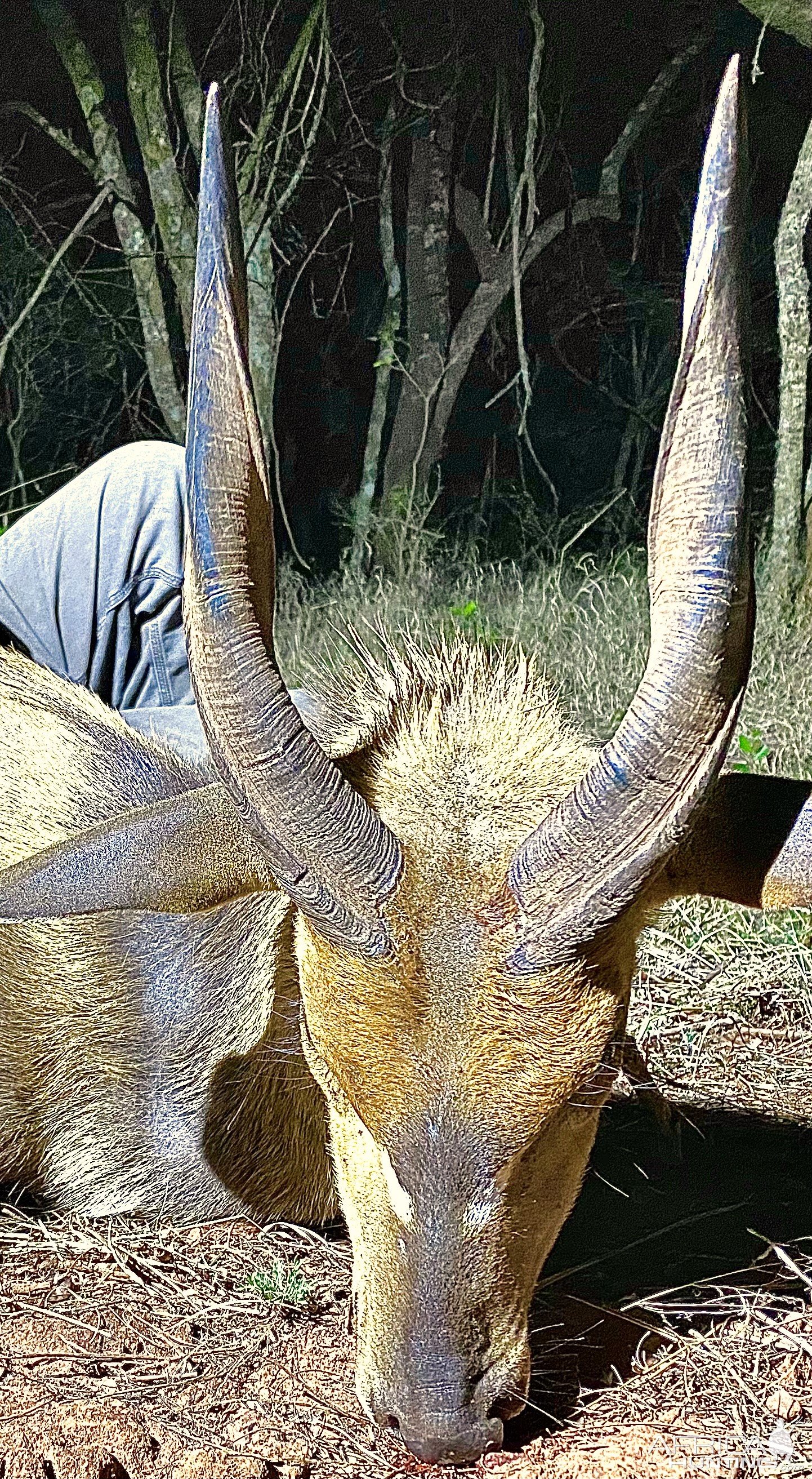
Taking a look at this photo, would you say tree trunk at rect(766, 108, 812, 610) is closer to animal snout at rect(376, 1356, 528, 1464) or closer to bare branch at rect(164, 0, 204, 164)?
bare branch at rect(164, 0, 204, 164)

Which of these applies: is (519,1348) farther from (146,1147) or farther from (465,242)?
(465,242)

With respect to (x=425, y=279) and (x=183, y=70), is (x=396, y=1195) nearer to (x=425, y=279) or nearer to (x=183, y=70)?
(x=183, y=70)

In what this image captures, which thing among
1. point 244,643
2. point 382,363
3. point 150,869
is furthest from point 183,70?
point 244,643

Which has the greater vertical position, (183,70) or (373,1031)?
(183,70)

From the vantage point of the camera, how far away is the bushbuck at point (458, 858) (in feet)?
7.99

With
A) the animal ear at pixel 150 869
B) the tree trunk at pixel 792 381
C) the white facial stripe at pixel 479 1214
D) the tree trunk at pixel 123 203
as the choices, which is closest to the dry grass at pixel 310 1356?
the white facial stripe at pixel 479 1214

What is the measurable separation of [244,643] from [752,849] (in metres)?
0.91

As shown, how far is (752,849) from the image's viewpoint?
9.14ft

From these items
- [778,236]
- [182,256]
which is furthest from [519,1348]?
[182,256]

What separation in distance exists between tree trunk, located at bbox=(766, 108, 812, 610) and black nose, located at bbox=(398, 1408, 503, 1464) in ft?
19.8

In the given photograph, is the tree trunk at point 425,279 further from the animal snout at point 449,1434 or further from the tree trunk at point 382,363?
the animal snout at point 449,1434

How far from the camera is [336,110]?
38.0 feet

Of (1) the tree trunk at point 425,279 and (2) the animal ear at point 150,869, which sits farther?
(1) the tree trunk at point 425,279

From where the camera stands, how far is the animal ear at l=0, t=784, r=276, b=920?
112 inches
